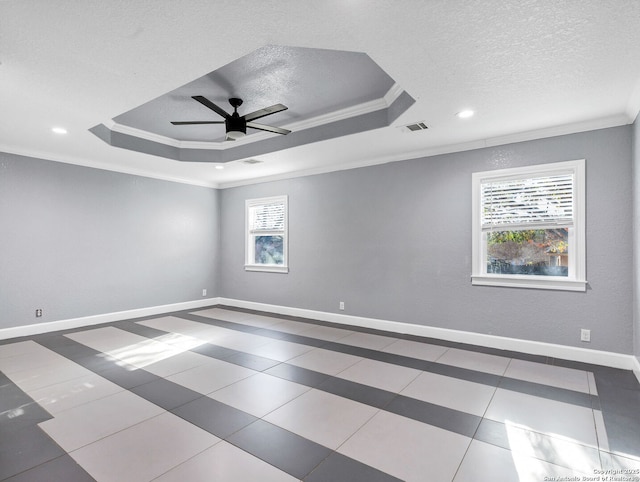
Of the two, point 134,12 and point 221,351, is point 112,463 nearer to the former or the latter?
point 221,351

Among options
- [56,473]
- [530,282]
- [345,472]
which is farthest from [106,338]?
[530,282]

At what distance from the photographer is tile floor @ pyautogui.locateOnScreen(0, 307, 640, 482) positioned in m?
1.88

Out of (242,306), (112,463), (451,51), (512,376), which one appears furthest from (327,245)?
(112,463)

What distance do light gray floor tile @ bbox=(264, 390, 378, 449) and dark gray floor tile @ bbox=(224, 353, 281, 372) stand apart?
792mm

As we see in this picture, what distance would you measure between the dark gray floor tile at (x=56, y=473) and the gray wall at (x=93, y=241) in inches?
144

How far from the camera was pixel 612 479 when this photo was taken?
5.86 feet

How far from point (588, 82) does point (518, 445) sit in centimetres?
273

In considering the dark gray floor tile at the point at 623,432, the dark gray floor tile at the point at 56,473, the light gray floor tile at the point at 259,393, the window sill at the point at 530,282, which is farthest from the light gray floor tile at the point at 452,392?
the dark gray floor tile at the point at 56,473

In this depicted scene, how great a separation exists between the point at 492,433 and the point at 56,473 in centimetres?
259

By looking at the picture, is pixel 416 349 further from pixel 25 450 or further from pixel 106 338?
pixel 106 338

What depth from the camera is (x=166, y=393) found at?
9.24 feet

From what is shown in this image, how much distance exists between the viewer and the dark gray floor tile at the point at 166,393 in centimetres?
265

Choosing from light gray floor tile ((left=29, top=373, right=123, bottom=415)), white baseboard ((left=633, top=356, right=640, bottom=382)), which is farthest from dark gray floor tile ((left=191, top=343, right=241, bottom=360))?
white baseboard ((left=633, top=356, right=640, bottom=382))

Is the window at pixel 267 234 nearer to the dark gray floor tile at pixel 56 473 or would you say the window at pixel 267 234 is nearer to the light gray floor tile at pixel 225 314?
the light gray floor tile at pixel 225 314
